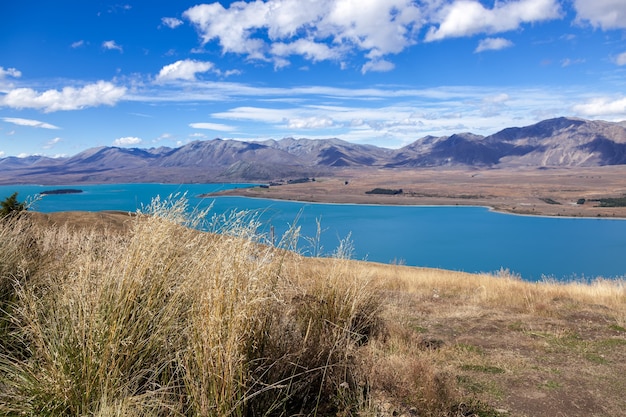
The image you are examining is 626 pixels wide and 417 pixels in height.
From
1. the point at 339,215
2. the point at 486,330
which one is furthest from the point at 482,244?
the point at 486,330

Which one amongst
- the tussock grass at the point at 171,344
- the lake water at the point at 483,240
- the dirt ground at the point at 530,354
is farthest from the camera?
the lake water at the point at 483,240

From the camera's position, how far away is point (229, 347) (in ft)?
7.93

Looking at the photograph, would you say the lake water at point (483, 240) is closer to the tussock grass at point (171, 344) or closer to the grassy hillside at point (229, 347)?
the grassy hillside at point (229, 347)

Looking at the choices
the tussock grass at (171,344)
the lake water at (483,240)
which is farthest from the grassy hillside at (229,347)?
the lake water at (483,240)

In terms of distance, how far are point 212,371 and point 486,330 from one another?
482 cm

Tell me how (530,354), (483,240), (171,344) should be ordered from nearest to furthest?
1. (171,344)
2. (530,354)
3. (483,240)

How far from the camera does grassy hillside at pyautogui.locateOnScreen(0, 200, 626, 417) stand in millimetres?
2430

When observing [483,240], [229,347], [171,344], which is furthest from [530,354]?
[483,240]

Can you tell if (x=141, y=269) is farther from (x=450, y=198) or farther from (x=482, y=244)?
(x=450, y=198)

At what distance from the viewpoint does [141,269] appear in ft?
9.09

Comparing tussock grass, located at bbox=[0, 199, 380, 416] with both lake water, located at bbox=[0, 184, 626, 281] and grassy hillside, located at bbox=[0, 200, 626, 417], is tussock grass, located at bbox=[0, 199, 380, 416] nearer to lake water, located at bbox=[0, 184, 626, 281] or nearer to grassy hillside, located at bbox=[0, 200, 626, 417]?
grassy hillside, located at bbox=[0, 200, 626, 417]

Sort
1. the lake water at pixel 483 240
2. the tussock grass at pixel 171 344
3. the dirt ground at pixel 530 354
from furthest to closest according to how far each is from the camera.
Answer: the lake water at pixel 483 240 → the dirt ground at pixel 530 354 → the tussock grass at pixel 171 344

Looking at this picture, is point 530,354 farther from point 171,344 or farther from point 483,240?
point 483,240

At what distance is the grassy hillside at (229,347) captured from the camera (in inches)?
95.7
